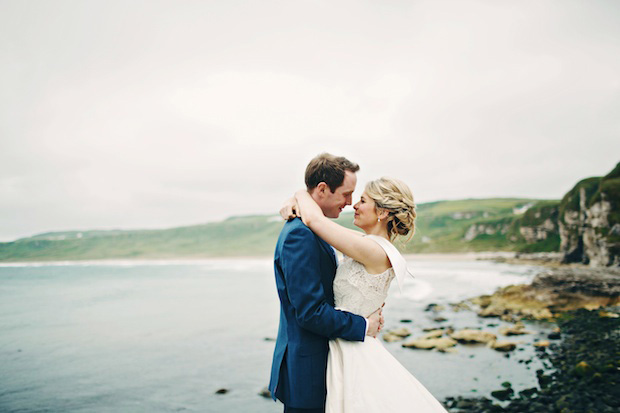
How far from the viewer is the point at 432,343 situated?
14.5m

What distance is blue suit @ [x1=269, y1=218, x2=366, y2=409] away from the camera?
281 cm

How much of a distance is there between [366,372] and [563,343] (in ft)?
43.9

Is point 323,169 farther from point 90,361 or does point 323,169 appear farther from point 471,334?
point 90,361

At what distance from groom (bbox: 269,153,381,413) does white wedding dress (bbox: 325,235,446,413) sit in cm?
10

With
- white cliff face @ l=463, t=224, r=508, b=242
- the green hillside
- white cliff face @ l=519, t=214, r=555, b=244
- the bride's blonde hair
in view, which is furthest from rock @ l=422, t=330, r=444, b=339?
white cliff face @ l=463, t=224, r=508, b=242

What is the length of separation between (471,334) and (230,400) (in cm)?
908

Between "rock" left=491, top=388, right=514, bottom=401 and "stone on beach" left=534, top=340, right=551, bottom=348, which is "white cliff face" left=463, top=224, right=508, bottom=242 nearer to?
"stone on beach" left=534, top=340, right=551, bottom=348

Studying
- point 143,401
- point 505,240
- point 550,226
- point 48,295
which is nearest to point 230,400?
point 143,401

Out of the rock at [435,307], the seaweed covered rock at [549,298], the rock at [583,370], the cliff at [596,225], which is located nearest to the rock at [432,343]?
Answer: the rock at [583,370]

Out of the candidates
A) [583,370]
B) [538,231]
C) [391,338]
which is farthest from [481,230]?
[583,370]

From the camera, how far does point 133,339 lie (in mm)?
19234

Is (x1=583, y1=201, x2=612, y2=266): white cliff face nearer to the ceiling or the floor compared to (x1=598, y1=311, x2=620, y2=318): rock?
nearer to the ceiling

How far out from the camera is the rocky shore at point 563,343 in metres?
8.76

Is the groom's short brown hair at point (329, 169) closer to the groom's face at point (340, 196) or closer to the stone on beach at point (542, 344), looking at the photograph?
the groom's face at point (340, 196)
